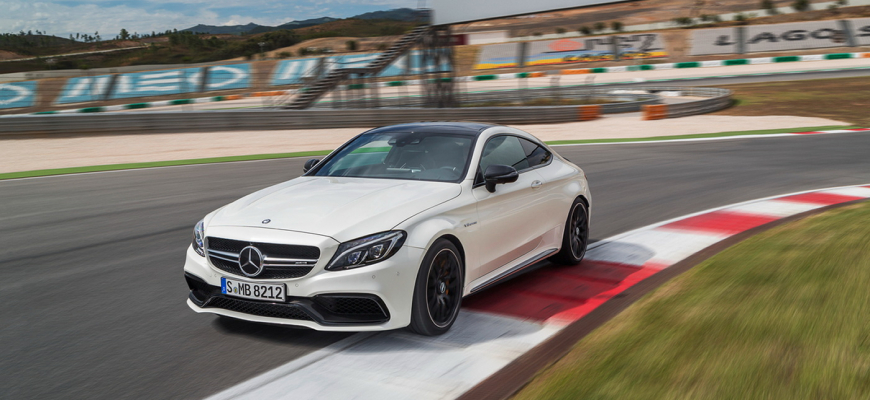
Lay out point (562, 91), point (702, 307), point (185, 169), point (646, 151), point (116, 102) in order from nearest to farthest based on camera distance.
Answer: point (702, 307) < point (185, 169) < point (646, 151) < point (116, 102) < point (562, 91)

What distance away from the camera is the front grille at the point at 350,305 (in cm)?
438

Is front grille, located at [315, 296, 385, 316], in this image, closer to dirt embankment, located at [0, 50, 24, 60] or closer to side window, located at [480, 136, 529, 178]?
side window, located at [480, 136, 529, 178]

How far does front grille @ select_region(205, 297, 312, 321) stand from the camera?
14.5 feet

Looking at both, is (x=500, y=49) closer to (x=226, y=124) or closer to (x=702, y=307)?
(x=226, y=124)

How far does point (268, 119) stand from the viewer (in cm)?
2678

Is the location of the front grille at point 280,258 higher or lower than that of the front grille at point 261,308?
higher

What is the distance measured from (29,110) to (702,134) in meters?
24.4

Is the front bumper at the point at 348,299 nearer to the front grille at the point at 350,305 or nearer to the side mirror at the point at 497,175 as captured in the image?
the front grille at the point at 350,305

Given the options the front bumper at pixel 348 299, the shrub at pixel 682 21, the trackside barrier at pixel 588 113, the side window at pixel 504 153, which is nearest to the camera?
the front bumper at pixel 348 299

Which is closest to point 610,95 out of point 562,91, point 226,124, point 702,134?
point 562,91

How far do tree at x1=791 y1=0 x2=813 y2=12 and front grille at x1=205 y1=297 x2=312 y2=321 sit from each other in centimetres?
9572

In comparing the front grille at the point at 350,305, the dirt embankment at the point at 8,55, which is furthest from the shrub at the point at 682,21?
the dirt embankment at the point at 8,55

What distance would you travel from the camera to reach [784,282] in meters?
5.59

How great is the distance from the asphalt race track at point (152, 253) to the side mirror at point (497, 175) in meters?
1.62
